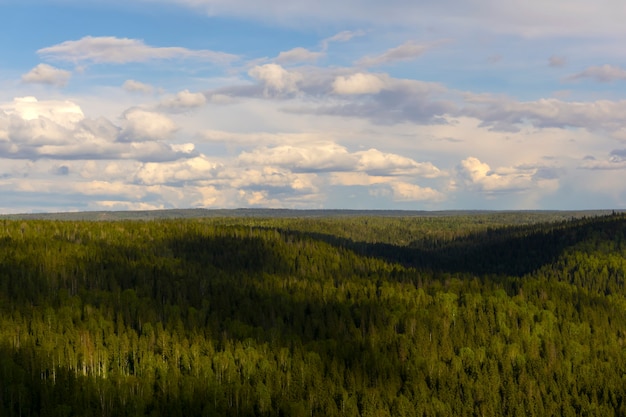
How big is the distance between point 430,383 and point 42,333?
106400mm

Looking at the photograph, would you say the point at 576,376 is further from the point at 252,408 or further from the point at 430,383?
the point at 252,408

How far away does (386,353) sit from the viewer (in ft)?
652

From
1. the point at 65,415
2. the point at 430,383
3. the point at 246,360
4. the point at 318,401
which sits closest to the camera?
the point at 65,415

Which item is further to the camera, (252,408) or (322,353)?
(322,353)

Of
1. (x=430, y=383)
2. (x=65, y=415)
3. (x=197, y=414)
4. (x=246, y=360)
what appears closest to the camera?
(x=65, y=415)

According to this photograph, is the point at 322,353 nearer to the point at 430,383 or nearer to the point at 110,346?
the point at 430,383

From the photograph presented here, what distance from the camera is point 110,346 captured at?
172m

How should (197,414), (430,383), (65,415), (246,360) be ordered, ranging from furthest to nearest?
(430,383)
(246,360)
(197,414)
(65,415)

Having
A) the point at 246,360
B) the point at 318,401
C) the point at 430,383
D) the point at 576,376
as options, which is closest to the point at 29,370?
the point at 246,360

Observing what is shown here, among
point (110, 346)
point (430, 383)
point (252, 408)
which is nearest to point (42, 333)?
point (110, 346)

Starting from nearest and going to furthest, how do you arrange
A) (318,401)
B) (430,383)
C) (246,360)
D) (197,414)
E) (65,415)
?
(65,415) < (197,414) < (318,401) < (246,360) < (430,383)

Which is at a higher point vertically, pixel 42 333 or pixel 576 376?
pixel 42 333

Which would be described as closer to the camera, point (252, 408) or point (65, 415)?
point (65, 415)

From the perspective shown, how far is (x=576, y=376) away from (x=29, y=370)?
153 meters
